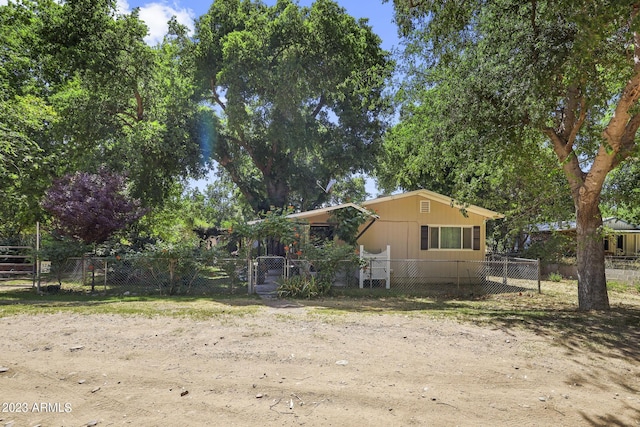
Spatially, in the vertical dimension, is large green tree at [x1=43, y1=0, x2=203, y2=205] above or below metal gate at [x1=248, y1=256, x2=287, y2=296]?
above

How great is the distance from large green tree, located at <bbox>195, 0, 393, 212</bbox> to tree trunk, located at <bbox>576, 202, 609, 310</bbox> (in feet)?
26.7

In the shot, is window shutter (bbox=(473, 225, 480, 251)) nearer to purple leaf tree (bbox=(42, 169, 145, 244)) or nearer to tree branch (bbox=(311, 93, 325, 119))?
tree branch (bbox=(311, 93, 325, 119))

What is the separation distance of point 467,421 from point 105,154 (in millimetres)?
16262

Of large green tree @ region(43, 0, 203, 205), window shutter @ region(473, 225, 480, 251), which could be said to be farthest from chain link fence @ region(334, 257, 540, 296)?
large green tree @ region(43, 0, 203, 205)

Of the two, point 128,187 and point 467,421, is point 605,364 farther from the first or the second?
point 128,187

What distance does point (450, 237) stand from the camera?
15453 millimetres

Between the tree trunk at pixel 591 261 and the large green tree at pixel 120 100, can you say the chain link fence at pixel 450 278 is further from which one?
the large green tree at pixel 120 100

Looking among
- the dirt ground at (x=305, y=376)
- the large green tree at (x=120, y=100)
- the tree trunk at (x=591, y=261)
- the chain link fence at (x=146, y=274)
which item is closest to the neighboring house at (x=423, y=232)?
the chain link fence at (x=146, y=274)

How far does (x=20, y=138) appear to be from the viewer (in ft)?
34.2

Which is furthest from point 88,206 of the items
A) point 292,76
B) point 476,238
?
point 476,238

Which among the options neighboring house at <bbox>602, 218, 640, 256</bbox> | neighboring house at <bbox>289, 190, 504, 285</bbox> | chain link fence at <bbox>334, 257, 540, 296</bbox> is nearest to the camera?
chain link fence at <bbox>334, 257, 540, 296</bbox>

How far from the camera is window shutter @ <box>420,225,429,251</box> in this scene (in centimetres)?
1523

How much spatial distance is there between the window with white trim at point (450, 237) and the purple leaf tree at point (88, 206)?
10856 mm

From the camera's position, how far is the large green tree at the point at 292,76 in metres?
16.0
